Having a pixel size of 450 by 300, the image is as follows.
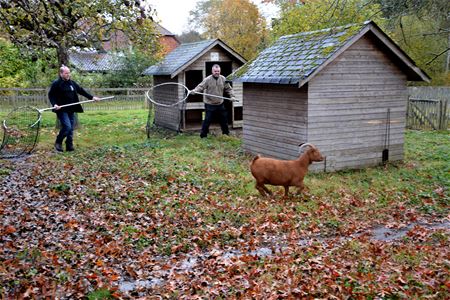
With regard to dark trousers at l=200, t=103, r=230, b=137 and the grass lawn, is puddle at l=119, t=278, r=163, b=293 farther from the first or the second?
dark trousers at l=200, t=103, r=230, b=137

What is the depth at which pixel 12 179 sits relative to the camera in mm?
10570

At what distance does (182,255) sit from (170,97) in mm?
13352

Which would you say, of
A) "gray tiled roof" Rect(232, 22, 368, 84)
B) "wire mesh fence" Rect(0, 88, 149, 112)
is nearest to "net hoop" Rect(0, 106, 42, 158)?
"gray tiled roof" Rect(232, 22, 368, 84)

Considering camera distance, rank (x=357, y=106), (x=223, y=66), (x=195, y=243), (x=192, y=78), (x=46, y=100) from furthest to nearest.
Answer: (x=46, y=100)
(x=192, y=78)
(x=223, y=66)
(x=357, y=106)
(x=195, y=243)

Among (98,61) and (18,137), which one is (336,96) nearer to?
(18,137)

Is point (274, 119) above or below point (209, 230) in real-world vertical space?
above

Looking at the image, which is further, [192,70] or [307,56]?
[192,70]

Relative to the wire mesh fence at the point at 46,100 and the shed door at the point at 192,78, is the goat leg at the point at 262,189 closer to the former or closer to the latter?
the shed door at the point at 192,78

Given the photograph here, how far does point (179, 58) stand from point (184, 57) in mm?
396

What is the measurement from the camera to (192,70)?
790 inches

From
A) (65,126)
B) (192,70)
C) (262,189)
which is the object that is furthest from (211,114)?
(262,189)

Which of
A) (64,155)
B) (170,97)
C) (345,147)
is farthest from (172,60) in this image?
(345,147)

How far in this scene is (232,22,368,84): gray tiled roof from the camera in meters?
12.1

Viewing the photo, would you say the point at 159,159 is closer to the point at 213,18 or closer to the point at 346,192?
the point at 346,192
